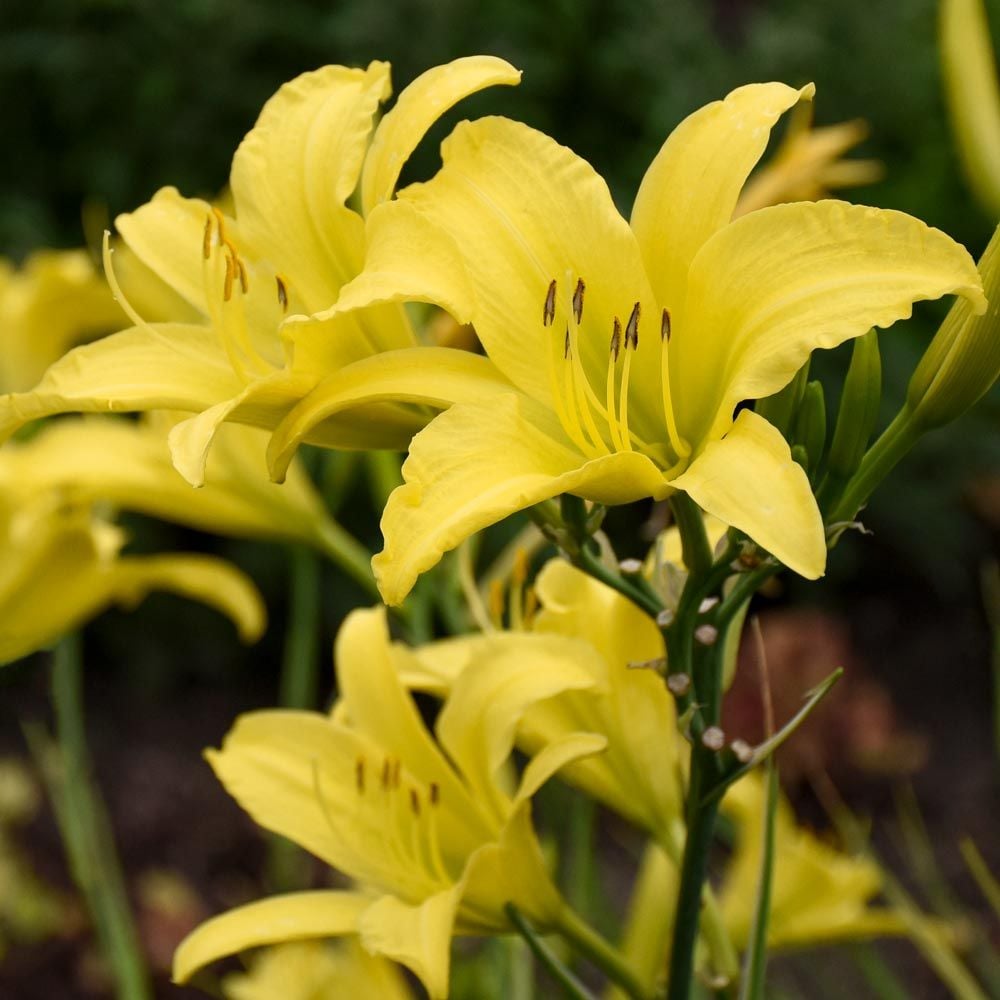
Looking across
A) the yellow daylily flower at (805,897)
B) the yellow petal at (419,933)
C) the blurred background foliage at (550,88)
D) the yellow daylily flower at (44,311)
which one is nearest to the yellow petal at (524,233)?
the yellow petal at (419,933)

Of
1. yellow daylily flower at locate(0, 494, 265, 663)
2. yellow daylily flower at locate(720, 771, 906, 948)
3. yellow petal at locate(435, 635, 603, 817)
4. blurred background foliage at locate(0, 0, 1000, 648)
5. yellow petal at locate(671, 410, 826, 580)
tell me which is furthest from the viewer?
blurred background foliage at locate(0, 0, 1000, 648)

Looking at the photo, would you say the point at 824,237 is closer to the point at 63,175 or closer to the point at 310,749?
the point at 310,749

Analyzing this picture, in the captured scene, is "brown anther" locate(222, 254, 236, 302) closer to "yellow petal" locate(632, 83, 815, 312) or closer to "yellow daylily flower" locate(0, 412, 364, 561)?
"yellow petal" locate(632, 83, 815, 312)

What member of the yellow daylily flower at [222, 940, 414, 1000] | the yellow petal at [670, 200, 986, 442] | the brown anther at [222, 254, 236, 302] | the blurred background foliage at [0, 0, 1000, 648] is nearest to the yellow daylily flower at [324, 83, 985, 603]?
the yellow petal at [670, 200, 986, 442]

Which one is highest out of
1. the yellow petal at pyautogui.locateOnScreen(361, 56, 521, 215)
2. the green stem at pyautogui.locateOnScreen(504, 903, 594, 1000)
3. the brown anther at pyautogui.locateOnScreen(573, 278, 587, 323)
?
the yellow petal at pyautogui.locateOnScreen(361, 56, 521, 215)

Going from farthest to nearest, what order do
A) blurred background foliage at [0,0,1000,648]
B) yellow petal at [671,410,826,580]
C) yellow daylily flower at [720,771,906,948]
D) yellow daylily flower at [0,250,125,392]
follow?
blurred background foliage at [0,0,1000,648] < yellow daylily flower at [0,250,125,392] < yellow daylily flower at [720,771,906,948] < yellow petal at [671,410,826,580]

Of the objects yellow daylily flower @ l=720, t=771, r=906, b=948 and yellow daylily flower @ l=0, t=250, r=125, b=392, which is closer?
yellow daylily flower @ l=720, t=771, r=906, b=948

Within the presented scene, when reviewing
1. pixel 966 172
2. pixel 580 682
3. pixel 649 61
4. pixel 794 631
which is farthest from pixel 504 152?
pixel 649 61

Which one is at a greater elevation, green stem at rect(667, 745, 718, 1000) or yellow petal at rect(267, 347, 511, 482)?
yellow petal at rect(267, 347, 511, 482)
